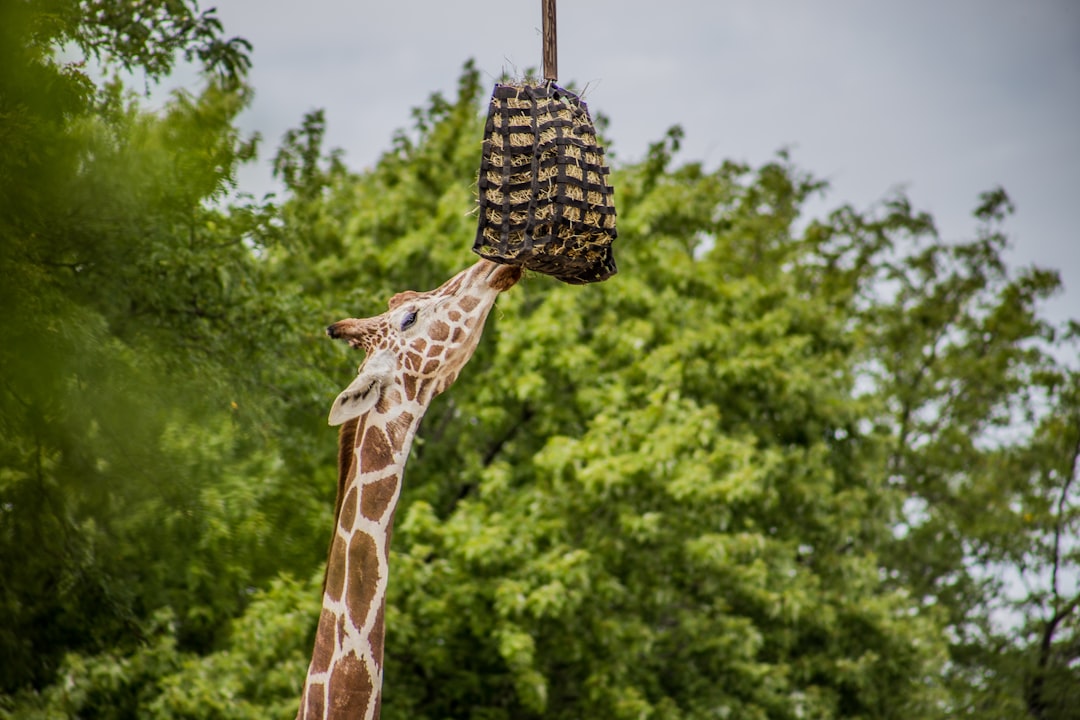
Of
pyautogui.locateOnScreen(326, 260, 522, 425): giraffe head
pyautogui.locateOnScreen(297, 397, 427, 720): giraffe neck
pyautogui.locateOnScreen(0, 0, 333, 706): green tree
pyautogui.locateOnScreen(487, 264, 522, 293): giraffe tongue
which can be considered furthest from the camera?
pyautogui.locateOnScreen(0, 0, 333, 706): green tree

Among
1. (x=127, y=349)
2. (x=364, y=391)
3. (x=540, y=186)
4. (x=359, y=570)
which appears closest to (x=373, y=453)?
(x=364, y=391)

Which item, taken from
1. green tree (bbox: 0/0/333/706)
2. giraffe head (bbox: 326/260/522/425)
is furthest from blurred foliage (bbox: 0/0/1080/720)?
giraffe head (bbox: 326/260/522/425)

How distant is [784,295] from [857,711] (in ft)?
13.0

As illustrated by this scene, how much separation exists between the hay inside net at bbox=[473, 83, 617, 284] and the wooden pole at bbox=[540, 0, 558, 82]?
7 centimetres

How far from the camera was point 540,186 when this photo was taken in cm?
493

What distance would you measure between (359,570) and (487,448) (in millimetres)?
8466

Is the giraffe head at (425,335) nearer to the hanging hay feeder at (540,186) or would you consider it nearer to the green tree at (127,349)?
the hanging hay feeder at (540,186)

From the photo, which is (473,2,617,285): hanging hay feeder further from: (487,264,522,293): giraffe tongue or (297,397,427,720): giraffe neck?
(297,397,427,720): giraffe neck

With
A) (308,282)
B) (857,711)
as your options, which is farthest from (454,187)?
(857,711)

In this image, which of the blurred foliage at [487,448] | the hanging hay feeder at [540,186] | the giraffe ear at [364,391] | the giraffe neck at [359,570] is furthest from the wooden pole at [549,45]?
the blurred foliage at [487,448]

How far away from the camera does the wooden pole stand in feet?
16.9

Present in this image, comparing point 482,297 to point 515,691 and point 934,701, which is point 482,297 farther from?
point 934,701

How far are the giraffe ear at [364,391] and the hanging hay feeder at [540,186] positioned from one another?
54 cm

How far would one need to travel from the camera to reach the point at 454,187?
13.9 meters
